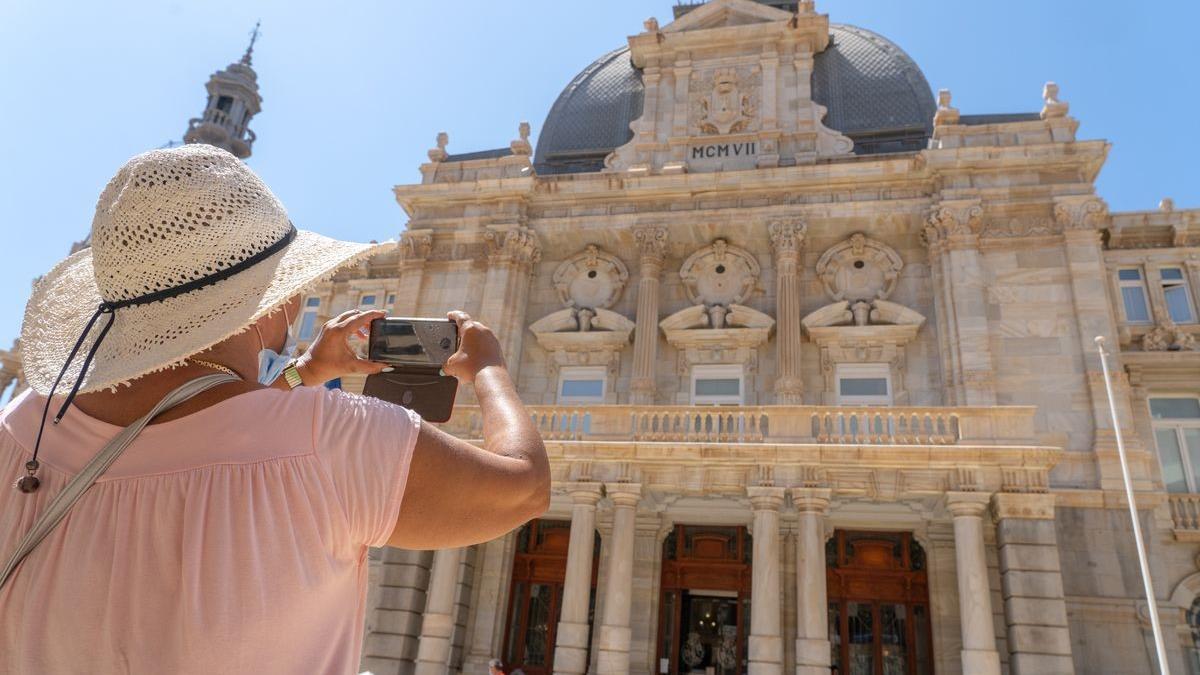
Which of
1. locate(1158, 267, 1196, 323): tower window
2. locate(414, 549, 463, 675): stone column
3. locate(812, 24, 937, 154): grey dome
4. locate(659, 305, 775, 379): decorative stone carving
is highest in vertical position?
locate(812, 24, 937, 154): grey dome

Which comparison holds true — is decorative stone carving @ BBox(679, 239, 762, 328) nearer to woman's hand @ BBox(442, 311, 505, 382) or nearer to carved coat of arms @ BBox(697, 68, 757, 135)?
carved coat of arms @ BBox(697, 68, 757, 135)

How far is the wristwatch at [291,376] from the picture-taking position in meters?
2.29

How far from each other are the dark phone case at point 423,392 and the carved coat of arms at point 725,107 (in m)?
24.4

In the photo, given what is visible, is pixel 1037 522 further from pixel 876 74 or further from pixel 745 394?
pixel 876 74

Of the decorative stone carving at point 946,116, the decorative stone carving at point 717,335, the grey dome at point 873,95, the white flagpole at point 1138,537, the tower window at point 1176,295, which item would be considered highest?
the grey dome at point 873,95

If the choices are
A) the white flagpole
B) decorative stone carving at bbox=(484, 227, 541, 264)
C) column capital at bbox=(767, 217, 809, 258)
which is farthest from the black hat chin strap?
decorative stone carving at bbox=(484, 227, 541, 264)

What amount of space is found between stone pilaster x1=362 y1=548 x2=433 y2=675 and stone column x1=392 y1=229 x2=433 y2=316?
890 centimetres

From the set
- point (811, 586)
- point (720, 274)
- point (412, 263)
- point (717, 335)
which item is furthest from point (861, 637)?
point (412, 263)

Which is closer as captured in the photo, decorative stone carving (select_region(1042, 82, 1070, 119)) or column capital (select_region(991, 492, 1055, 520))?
column capital (select_region(991, 492, 1055, 520))

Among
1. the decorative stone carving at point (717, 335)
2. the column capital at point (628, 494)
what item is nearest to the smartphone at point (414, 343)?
the column capital at point (628, 494)

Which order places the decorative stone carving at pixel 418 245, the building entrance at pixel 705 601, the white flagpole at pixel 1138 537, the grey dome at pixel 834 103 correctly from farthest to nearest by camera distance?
the grey dome at pixel 834 103 < the decorative stone carving at pixel 418 245 < the building entrance at pixel 705 601 < the white flagpole at pixel 1138 537

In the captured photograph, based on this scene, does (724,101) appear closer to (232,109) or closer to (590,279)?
(590,279)

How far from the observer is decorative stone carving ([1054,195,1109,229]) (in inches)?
801

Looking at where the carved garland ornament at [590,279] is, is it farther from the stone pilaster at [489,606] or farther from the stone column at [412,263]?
the stone pilaster at [489,606]
